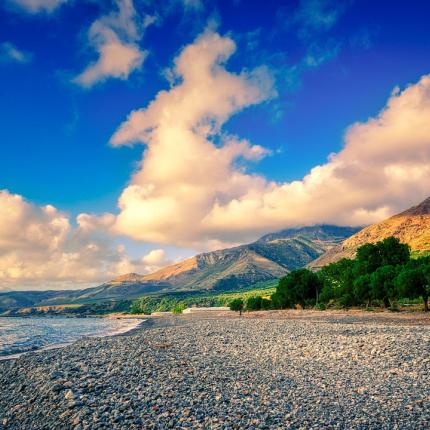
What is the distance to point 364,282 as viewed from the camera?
8838 cm

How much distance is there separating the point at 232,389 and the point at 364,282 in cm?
8159

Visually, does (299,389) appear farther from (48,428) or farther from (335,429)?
(48,428)

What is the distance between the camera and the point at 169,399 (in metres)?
14.8

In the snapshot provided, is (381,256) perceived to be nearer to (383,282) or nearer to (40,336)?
(383,282)

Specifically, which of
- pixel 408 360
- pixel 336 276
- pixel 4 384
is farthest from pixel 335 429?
pixel 336 276

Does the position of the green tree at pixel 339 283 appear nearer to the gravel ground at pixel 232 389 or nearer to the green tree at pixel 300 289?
the green tree at pixel 300 289

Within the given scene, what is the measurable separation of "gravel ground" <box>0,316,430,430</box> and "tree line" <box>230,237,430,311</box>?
51.0m

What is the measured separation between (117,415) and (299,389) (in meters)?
8.04

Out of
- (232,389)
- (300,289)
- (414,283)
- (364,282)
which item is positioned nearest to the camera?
(232,389)

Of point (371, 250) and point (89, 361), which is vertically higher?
point (371, 250)

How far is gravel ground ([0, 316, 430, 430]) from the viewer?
1239 centimetres

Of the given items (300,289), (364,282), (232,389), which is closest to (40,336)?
(232,389)

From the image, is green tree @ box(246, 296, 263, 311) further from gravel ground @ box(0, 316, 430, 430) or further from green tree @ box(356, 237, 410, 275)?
gravel ground @ box(0, 316, 430, 430)

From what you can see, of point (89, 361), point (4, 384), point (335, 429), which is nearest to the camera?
point (335, 429)
